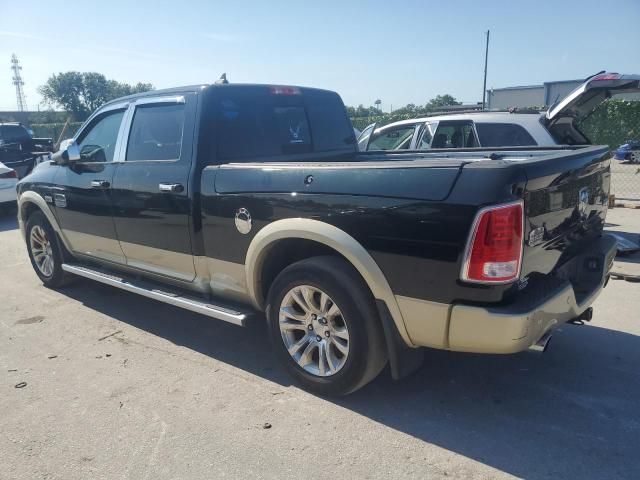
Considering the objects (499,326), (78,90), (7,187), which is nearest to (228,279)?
(499,326)

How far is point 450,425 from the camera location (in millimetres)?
2992

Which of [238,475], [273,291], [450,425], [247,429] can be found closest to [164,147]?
[273,291]

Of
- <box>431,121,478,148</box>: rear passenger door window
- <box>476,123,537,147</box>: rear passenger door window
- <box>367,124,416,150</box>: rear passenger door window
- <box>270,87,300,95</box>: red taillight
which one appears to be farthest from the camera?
<box>367,124,416,150</box>: rear passenger door window

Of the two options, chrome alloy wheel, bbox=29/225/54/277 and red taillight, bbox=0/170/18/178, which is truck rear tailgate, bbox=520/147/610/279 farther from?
red taillight, bbox=0/170/18/178

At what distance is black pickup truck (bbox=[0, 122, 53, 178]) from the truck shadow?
1166 cm

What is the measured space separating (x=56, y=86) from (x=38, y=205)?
98538 mm

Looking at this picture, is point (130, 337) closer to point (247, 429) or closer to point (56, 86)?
point (247, 429)

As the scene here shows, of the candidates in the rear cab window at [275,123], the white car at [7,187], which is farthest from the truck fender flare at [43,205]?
the white car at [7,187]

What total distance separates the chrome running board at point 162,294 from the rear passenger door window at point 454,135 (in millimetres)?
4439

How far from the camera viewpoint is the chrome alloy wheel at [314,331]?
320cm

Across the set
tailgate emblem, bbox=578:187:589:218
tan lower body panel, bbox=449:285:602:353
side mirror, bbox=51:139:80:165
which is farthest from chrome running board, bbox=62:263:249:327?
tailgate emblem, bbox=578:187:589:218

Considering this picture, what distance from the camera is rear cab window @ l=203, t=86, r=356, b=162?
3.92 m

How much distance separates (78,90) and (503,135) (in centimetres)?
9968

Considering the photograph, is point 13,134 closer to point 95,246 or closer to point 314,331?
point 95,246
